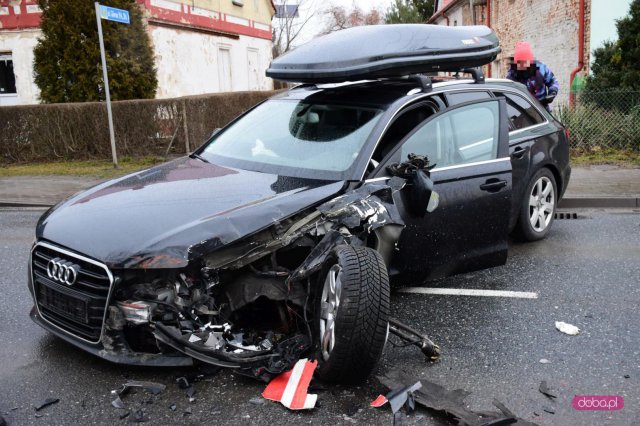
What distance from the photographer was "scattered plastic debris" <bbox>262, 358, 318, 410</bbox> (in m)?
3.40

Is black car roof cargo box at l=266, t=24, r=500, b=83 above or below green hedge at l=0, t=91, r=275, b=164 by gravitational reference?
above

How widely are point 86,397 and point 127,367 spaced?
1.09ft

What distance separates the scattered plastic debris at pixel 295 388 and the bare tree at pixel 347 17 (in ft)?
179

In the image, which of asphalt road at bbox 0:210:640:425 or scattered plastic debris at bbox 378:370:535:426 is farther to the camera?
asphalt road at bbox 0:210:640:425

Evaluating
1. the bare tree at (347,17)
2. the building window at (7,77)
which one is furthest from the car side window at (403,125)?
the bare tree at (347,17)

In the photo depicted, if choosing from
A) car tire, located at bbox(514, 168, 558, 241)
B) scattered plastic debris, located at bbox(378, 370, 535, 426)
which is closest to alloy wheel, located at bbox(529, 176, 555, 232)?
car tire, located at bbox(514, 168, 558, 241)

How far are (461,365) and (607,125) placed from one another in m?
9.51

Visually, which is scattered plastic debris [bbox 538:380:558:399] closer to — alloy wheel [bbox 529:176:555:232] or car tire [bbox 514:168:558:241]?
car tire [bbox 514:168:558:241]

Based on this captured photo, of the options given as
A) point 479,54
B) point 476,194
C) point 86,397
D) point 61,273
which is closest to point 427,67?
point 479,54

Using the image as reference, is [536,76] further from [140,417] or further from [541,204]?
[140,417]

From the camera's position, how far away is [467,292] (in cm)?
518

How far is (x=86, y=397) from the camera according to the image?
11.5 ft

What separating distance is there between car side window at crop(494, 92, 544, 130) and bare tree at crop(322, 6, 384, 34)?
51351 mm

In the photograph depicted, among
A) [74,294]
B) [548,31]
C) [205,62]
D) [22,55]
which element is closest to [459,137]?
[74,294]
